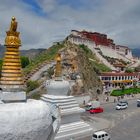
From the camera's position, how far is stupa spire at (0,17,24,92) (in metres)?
10.2

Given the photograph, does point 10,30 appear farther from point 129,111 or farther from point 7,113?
point 129,111

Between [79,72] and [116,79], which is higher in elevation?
[79,72]

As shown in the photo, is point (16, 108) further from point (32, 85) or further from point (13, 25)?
point (32, 85)

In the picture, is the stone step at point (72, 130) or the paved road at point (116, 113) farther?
the paved road at point (116, 113)

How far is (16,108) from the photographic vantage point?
9344mm

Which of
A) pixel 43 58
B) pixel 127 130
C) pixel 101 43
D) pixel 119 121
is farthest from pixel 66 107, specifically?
pixel 101 43

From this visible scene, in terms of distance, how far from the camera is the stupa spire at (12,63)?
33.6 feet

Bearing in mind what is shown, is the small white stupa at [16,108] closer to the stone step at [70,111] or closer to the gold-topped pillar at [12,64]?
the gold-topped pillar at [12,64]

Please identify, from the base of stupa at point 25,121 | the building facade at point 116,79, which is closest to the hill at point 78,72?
the building facade at point 116,79

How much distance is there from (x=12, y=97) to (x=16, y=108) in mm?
814

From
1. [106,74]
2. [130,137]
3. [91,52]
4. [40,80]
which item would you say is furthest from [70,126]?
[91,52]

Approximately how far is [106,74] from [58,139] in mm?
44124

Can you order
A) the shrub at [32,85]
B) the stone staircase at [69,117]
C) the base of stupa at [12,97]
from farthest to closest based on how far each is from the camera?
the shrub at [32,85], the stone staircase at [69,117], the base of stupa at [12,97]

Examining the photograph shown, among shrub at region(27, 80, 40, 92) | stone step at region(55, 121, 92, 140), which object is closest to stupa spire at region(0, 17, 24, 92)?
stone step at region(55, 121, 92, 140)
